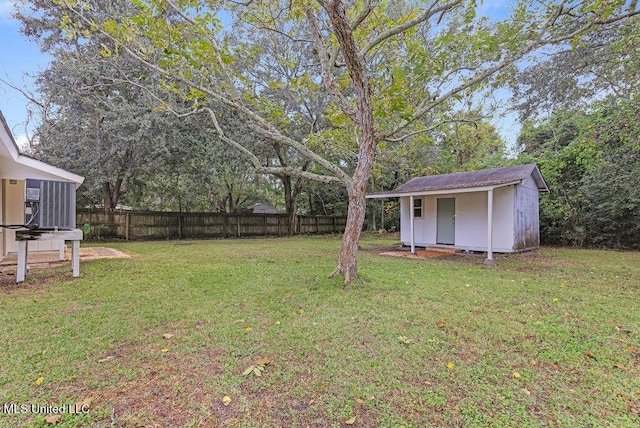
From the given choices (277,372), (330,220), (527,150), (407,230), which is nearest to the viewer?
(277,372)

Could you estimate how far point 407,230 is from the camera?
37.4 ft

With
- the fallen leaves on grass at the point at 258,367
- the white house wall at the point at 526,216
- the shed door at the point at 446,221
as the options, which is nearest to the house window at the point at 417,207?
the shed door at the point at 446,221

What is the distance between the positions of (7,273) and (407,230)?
10.6 metres

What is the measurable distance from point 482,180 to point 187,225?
12574 mm

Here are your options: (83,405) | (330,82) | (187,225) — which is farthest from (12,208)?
(83,405)

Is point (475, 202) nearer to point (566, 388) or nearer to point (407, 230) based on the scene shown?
point (407, 230)

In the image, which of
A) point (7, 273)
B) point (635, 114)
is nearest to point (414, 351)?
point (635, 114)

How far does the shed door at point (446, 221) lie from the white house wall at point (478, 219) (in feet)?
0.43

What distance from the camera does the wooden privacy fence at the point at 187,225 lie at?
1289 centimetres

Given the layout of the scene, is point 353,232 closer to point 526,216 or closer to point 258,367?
point 258,367

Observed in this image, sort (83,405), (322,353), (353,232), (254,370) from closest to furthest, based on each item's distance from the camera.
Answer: (83,405) → (254,370) → (322,353) → (353,232)

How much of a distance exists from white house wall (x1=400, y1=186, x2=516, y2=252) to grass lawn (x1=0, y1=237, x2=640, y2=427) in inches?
153

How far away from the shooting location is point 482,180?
30.7 feet

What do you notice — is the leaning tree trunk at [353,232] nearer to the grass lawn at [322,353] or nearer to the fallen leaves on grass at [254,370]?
the grass lawn at [322,353]
